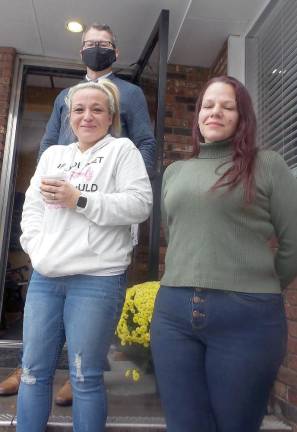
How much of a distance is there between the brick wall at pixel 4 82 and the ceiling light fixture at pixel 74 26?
0.67m

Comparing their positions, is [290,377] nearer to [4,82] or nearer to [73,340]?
[73,340]

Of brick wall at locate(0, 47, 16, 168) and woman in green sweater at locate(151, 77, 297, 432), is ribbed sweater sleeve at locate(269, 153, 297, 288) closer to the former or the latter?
woman in green sweater at locate(151, 77, 297, 432)

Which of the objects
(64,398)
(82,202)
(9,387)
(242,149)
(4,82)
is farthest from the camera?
(4,82)

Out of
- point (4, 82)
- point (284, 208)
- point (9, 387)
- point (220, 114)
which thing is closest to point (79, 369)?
point (284, 208)

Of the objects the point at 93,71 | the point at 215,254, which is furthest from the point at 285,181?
the point at 93,71

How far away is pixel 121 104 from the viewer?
7.37 ft

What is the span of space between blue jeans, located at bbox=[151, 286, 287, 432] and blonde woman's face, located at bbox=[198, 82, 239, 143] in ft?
1.73

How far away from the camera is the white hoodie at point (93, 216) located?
1.52m

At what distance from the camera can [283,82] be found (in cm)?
299

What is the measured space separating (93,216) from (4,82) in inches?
112

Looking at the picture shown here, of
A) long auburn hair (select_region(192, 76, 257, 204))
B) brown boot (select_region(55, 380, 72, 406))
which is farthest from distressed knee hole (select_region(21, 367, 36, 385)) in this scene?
long auburn hair (select_region(192, 76, 257, 204))

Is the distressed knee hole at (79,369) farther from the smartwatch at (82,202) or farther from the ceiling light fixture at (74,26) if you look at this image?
the ceiling light fixture at (74,26)

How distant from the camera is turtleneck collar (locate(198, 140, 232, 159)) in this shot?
146 centimetres

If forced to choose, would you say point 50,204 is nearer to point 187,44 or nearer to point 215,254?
point 215,254
